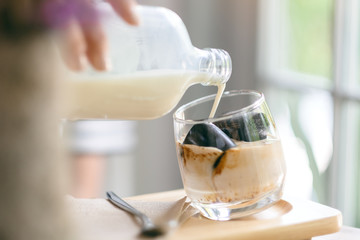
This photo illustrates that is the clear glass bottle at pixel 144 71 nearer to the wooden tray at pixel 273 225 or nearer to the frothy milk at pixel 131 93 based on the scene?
the frothy milk at pixel 131 93

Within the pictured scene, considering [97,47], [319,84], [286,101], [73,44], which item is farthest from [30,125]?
[286,101]

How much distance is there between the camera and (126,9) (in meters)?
0.47

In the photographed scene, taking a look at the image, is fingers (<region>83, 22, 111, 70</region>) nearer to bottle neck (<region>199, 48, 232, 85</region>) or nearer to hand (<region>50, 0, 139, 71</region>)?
hand (<region>50, 0, 139, 71</region>)

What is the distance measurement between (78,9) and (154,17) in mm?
291

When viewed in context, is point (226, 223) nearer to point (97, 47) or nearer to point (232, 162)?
point (232, 162)

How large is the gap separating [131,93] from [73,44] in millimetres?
249

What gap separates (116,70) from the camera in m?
0.55

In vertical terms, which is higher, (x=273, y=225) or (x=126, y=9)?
(x=126, y=9)

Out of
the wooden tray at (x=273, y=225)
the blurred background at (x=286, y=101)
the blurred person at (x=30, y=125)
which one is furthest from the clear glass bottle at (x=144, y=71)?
the blurred background at (x=286, y=101)

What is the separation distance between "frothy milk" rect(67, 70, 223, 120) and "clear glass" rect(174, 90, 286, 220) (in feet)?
0.12

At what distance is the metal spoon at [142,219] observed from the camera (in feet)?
1.40

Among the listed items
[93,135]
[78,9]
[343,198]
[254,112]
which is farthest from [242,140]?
[93,135]

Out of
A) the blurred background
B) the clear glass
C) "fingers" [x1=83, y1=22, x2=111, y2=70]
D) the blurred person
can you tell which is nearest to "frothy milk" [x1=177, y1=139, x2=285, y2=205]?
the clear glass

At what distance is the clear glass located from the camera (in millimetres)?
530
